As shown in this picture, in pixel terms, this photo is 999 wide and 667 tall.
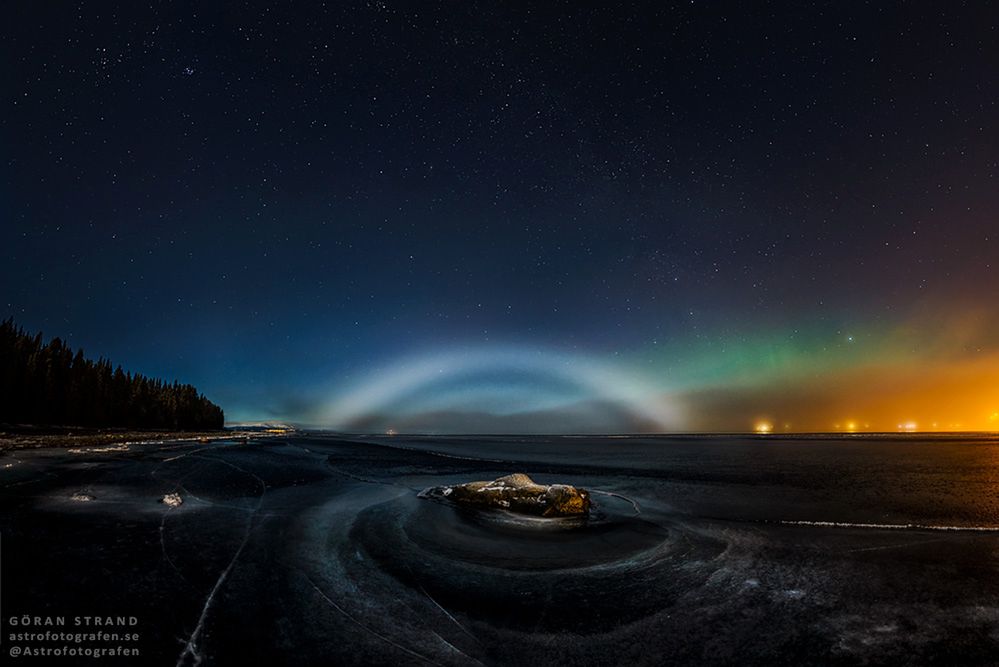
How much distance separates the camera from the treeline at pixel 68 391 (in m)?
68.6

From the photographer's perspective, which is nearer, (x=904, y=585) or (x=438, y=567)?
(x=904, y=585)

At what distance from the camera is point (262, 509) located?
1348cm

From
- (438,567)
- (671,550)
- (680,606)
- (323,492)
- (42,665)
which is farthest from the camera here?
(323,492)

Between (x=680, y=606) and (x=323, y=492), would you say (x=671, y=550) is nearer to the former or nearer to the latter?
(x=680, y=606)

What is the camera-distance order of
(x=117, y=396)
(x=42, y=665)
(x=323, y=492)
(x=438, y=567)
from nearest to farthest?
1. (x=42, y=665)
2. (x=438, y=567)
3. (x=323, y=492)
4. (x=117, y=396)

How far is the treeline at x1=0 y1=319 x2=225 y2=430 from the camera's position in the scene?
6859 centimetres

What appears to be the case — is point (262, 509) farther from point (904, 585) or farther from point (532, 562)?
point (904, 585)

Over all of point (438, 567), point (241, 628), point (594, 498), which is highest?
point (241, 628)

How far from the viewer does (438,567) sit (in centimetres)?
872

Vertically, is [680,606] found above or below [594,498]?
above

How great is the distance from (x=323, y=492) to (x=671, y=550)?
14.2m

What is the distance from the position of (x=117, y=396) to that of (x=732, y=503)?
117102mm

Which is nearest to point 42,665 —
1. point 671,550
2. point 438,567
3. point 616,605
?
point 438,567

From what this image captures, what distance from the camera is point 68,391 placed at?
77.1 m
